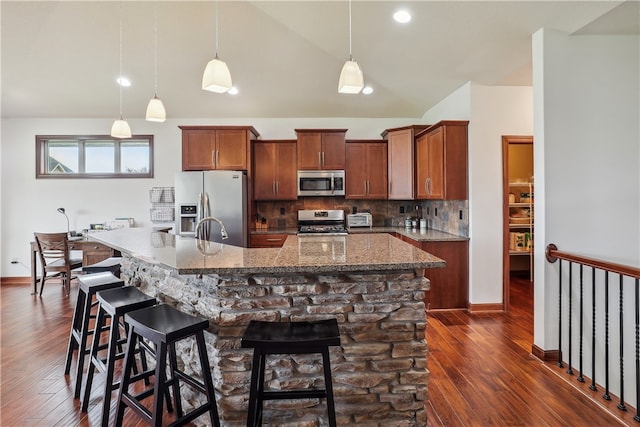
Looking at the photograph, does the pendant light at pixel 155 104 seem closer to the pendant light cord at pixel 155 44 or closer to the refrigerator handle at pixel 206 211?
the pendant light cord at pixel 155 44

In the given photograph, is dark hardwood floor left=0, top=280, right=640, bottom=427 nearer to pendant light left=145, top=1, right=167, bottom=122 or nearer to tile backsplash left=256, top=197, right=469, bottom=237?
tile backsplash left=256, top=197, right=469, bottom=237

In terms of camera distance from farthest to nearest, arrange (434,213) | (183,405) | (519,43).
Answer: (434,213) < (519,43) < (183,405)

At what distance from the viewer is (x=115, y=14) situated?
3371mm

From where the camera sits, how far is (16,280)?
5094 mm

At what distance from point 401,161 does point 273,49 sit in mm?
2278

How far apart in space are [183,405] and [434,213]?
391 centimetres

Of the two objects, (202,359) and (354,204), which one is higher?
(354,204)

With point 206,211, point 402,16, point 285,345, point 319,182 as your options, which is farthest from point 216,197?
point 285,345

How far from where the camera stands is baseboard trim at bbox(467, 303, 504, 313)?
3.71 metres

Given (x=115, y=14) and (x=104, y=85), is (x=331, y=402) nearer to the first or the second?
(x=115, y=14)

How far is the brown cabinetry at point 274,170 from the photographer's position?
4.82 m

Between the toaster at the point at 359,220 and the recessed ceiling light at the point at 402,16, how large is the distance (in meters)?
2.71

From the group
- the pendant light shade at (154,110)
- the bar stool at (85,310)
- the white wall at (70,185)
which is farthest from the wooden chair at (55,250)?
the pendant light shade at (154,110)

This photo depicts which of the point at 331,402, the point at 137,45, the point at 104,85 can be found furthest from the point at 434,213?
the point at 104,85
